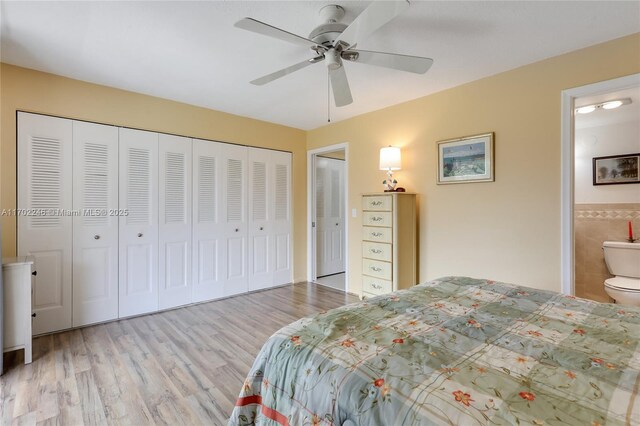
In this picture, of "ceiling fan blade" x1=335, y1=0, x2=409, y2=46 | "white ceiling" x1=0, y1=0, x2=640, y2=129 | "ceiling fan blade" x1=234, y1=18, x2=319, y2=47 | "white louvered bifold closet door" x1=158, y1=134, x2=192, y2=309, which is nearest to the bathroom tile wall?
"white ceiling" x1=0, y1=0, x2=640, y2=129

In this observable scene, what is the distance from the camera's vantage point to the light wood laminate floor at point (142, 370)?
1706mm

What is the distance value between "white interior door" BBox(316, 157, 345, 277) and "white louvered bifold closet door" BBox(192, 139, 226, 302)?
171 centimetres

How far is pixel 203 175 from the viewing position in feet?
→ 12.1

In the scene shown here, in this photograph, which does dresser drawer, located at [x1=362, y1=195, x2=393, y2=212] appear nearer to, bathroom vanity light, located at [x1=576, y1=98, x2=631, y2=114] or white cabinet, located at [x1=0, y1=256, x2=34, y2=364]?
bathroom vanity light, located at [x1=576, y1=98, x2=631, y2=114]

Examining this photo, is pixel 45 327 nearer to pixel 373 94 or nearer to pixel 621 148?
pixel 373 94

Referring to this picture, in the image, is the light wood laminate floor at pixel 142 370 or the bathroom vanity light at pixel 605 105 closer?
the light wood laminate floor at pixel 142 370

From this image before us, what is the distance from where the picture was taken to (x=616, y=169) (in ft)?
11.8

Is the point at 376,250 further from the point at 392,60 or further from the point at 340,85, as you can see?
the point at 392,60

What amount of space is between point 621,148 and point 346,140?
330 centimetres

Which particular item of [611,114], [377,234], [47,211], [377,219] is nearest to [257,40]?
[377,219]

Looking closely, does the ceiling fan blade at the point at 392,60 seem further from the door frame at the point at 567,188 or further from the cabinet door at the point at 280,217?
the cabinet door at the point at 280,217

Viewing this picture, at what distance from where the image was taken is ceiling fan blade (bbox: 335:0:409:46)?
4.40 ft

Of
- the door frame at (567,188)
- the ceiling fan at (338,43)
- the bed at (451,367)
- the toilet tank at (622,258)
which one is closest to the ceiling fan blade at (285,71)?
the ceiling fan at (338,43)

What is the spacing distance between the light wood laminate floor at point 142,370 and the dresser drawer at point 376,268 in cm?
93
